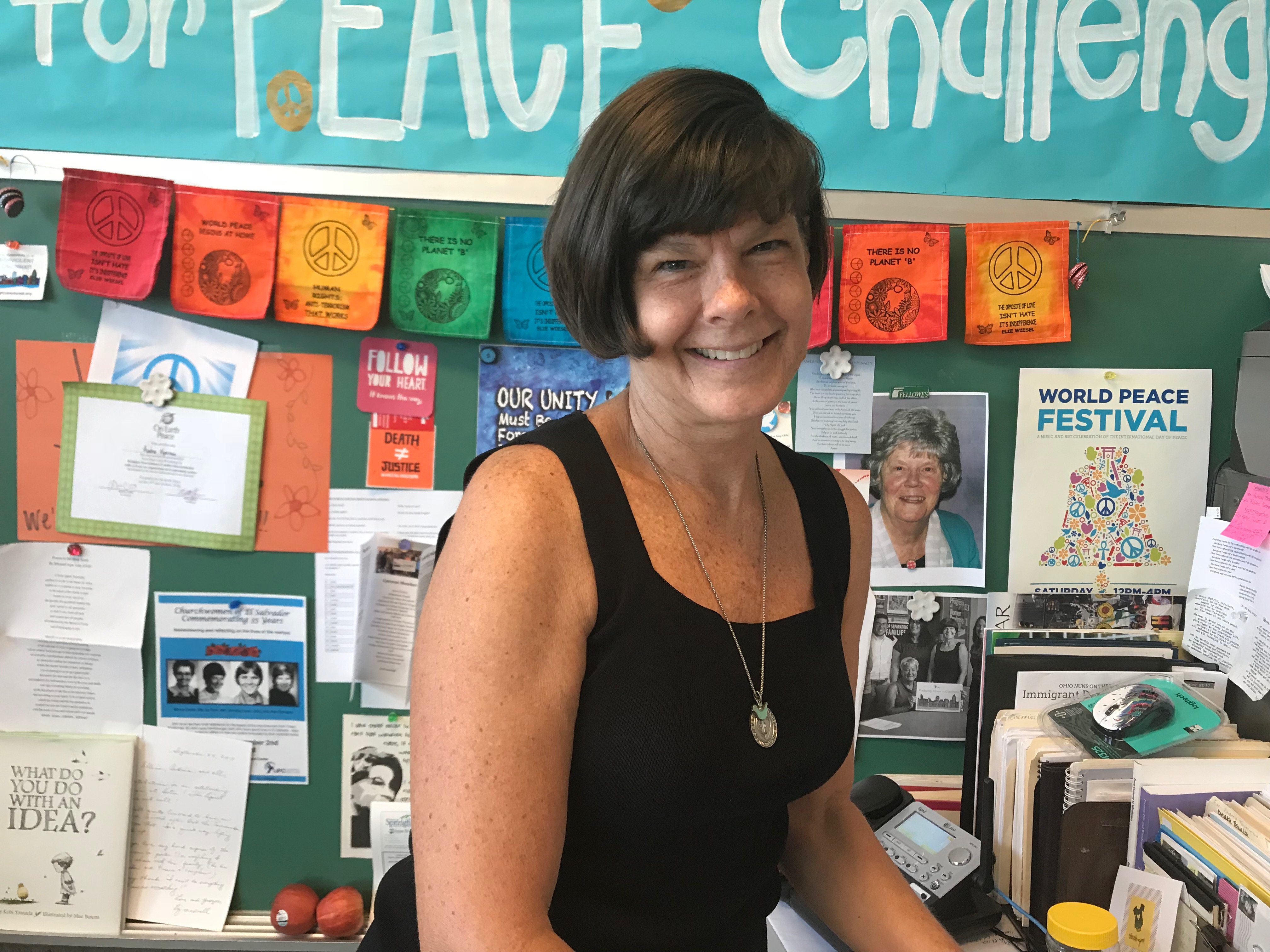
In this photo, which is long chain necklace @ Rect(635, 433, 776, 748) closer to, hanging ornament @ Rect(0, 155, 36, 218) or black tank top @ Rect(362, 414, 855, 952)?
black tank top @ Rect(362, 414, 855, 952)

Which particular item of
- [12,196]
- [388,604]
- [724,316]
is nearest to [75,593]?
[388,604]

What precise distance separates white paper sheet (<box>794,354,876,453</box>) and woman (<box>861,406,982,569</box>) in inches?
1.2

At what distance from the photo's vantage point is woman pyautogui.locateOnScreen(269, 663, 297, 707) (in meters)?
1.38

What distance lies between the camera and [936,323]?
4.40 ft

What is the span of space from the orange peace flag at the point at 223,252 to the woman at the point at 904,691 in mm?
1124

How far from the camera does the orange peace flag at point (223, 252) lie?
4.22ft

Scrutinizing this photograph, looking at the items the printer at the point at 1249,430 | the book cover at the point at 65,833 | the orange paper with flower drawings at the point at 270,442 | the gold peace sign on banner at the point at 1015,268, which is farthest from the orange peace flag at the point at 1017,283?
the book cover at the point at 65,833

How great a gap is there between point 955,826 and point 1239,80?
3.83 feet

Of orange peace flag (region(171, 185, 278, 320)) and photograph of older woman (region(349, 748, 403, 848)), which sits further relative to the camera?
photograph of older woman (region(349, 748, 403, 848))

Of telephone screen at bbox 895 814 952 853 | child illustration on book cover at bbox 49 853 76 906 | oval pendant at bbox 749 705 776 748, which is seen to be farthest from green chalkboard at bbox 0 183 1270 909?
oval pendant at bbox 749 705 776 748

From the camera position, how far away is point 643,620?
751 millimetres

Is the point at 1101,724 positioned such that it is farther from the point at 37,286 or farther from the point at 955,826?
the point at 37,286

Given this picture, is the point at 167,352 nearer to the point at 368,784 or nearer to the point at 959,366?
the point at 368,784

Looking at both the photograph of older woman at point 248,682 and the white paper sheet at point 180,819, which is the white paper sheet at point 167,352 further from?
the white paper sheet at point 180,819
